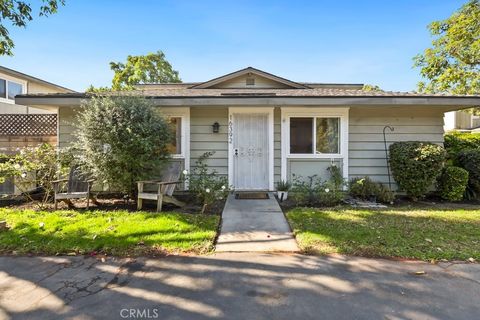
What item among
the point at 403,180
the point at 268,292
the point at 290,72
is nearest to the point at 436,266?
the point at 268,292

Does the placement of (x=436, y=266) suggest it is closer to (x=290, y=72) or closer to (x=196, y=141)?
(x=196, y=141)

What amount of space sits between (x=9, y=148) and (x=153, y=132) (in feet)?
18.0

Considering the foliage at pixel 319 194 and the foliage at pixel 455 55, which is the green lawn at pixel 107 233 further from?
the foliage at pixel 455 55

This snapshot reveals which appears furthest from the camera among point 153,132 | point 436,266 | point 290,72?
point 290,72

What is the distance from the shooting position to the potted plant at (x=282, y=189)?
6.44 metres

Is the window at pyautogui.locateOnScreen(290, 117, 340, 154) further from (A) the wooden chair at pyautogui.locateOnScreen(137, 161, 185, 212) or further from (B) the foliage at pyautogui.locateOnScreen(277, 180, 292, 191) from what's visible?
(A) the wooden chair at pyautogui.locateOnScreen(137, 161, 185, 212)

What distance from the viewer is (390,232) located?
4082 millimetres

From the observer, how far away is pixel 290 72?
690 inches

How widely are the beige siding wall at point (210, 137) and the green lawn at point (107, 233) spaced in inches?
92.9

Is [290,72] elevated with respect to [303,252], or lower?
elevated

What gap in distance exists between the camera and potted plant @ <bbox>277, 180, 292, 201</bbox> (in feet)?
21.1

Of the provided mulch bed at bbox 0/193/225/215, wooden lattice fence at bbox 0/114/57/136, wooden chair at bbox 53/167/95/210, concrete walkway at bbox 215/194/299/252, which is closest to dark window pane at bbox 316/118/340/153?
concrete walkway at bbox 215/194/299/252

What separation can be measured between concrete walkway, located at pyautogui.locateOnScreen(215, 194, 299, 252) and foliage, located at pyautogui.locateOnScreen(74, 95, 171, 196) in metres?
2.02

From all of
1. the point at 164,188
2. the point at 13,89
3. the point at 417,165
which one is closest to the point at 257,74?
the point at 417,165
